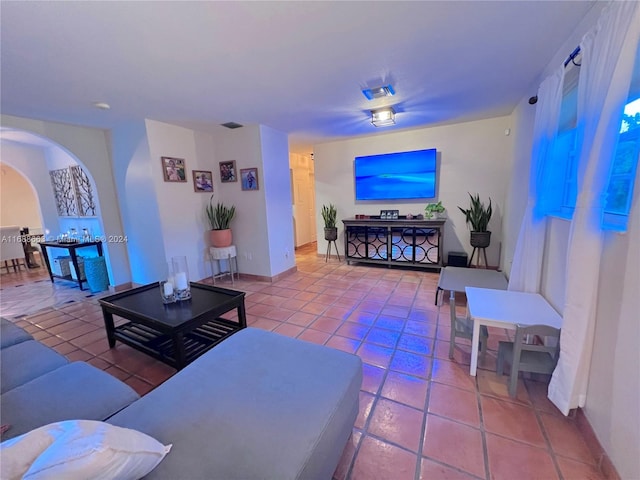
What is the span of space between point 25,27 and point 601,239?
3254 mm

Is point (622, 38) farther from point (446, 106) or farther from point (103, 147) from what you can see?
point (103, 147)

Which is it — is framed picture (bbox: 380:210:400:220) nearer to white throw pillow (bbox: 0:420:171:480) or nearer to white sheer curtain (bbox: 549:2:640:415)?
white sheer curtain (bbox: 549:2:640:415)

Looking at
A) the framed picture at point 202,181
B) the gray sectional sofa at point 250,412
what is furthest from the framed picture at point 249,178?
the gray sectional sofa at point 250,412

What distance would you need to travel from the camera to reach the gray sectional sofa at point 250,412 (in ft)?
2.62

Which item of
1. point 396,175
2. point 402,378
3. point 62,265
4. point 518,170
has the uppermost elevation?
point 396,175

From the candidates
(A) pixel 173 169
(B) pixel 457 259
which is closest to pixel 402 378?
(B) pixel 457 259

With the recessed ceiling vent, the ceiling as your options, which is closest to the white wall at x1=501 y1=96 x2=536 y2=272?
the ceiling

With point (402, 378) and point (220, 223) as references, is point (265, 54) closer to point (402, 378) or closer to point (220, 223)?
point (402, 378)

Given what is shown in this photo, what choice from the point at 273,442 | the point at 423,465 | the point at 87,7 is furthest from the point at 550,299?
the point at 87,7

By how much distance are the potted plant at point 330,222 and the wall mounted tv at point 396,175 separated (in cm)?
55

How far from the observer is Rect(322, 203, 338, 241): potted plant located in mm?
4941

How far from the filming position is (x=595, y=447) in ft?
4.03

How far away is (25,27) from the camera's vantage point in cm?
144

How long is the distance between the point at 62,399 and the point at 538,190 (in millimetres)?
3097
